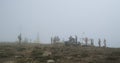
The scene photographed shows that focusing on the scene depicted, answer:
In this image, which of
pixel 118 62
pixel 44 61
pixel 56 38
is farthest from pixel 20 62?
pixel 56 38

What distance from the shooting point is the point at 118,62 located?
774 inches

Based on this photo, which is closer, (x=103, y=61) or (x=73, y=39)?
(x=103, y=61)

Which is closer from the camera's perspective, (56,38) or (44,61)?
(44,61)

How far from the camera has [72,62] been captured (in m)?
20.2

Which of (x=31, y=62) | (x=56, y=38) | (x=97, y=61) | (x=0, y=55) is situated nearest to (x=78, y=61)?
(x=97, y=61)

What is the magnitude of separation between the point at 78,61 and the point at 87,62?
1336 millimetres

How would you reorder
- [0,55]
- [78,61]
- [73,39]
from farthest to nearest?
1. [73,39]
2. [0,55]
3. [78,61]

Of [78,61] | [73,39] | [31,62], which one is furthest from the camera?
[73,39]

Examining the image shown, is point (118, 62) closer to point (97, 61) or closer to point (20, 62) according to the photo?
point (97, 61)

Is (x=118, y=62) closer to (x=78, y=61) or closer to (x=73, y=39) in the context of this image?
(x=78, y=61)

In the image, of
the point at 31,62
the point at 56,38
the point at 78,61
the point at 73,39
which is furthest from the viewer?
the point at 56,38

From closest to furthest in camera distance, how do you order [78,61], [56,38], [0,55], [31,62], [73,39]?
[31,62] < [78,61] < [0,55] < [73,39] < [56,38]

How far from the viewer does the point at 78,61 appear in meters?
20.9

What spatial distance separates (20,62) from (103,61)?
392 inches
